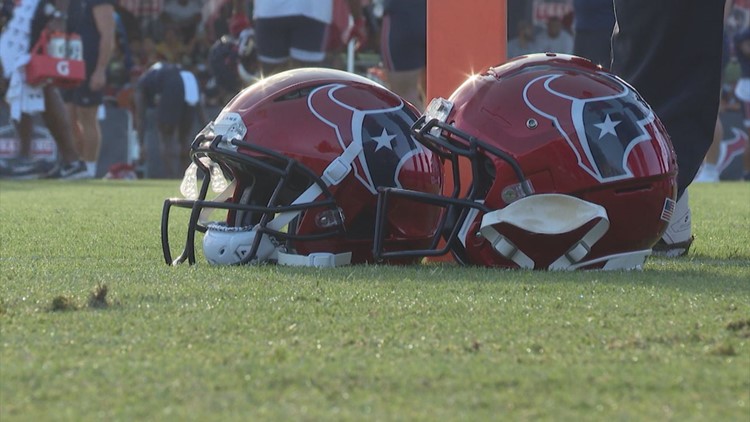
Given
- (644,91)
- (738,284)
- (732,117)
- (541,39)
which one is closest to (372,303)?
(738,284)

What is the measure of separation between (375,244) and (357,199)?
12 cm

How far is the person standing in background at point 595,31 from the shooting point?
6516 millimetres

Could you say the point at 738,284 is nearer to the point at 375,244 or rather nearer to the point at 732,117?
the point at 375,244

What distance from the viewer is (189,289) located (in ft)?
7.70

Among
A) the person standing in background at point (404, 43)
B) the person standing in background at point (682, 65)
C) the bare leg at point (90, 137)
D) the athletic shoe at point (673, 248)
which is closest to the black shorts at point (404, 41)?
the person standing in background at point (404, 43)

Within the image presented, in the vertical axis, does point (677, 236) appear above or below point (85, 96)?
above

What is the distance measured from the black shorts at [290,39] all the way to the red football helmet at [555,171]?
5.20 meters

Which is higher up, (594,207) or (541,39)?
(594,207)

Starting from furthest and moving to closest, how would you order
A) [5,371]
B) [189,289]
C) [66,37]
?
[66,37], [189,289], [5,371]

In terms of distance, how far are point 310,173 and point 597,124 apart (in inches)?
24.6

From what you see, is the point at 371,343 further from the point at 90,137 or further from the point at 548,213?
the point at 90,137

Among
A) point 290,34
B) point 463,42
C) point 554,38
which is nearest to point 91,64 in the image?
point 290,34

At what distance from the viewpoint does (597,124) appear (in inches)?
103

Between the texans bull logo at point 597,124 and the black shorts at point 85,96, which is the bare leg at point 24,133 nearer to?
the black shorts at point 85,96
